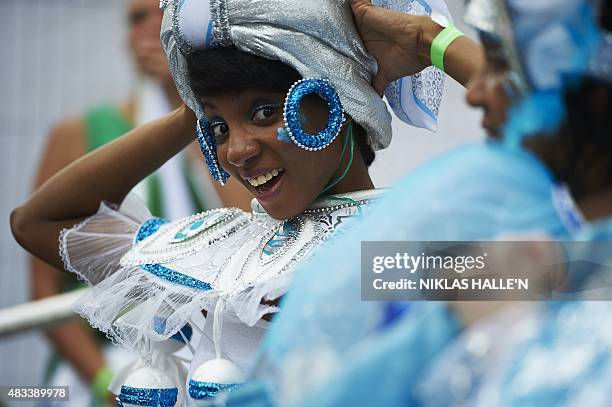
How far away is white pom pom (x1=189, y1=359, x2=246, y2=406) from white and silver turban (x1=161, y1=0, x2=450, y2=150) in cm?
42

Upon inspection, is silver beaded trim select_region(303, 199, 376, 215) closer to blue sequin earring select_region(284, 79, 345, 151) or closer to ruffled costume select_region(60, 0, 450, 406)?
ruffled costume select_region(60, 0, 450, 406)

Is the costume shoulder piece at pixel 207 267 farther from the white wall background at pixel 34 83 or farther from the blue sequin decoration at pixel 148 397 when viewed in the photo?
the white wall background at pixel 34 83

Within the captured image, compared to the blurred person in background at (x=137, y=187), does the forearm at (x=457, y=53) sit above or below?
above

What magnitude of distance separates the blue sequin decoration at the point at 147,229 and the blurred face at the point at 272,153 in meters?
0.34

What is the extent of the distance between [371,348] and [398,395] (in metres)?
0.05

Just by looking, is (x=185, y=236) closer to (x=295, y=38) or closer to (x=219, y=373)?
(x=219, y=373)

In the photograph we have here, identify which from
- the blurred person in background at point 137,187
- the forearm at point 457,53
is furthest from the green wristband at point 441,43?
the blurred person in background at point 137,187

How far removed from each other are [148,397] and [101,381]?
4.59ft

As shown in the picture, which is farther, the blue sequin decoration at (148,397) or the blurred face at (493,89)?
the blue sequin decoration at (148,397)

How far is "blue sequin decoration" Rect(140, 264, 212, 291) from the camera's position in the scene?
1735 mm

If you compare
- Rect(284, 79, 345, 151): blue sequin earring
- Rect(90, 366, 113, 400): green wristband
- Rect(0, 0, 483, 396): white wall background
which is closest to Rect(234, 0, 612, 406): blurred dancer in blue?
Rect(284, 79, 345, 151): blue sequin earring

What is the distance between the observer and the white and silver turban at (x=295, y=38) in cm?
166

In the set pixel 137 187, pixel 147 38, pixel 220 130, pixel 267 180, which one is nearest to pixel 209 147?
pixel 220 130

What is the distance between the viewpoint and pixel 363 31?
175cm
